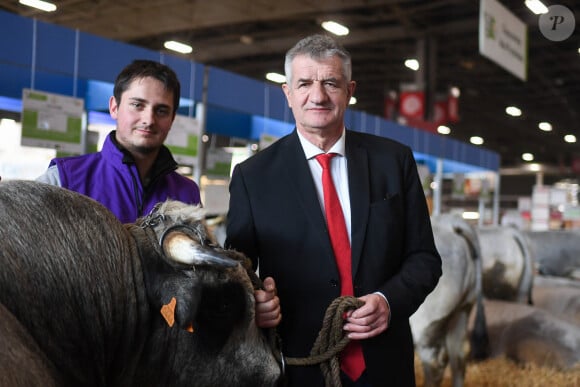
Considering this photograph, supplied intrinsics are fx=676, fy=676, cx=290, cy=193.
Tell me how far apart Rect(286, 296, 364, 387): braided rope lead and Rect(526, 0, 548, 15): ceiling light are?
4.40m

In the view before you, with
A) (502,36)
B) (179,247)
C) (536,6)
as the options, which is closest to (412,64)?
(502,36)

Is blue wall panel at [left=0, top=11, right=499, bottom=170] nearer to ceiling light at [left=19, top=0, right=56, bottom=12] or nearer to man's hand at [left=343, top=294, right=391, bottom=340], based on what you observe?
ceiling light at [left=19, top=0, right=56, bottom=12]

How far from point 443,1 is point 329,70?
13.4 m

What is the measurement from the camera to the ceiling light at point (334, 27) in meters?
14.0

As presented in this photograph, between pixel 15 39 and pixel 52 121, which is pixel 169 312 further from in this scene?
pixel 15 39

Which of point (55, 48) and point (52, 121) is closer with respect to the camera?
point (52, 121)

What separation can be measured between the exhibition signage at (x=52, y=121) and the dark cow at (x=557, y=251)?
8.55 m

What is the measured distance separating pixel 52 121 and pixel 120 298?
4.41 metres

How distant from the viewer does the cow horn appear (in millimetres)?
1537

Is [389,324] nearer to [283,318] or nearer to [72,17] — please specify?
[283,318]

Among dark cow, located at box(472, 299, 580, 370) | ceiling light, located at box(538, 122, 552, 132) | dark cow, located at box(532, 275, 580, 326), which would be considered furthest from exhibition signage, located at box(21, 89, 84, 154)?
ceiling light, located at box(538, 122, 552, 132)

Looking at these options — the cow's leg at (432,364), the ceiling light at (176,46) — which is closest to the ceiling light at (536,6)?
the cow's leg at (432,364)

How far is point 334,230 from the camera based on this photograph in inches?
82.5

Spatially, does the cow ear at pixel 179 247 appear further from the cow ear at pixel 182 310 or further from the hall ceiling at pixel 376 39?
the hall ceiling at pixel 376 39
